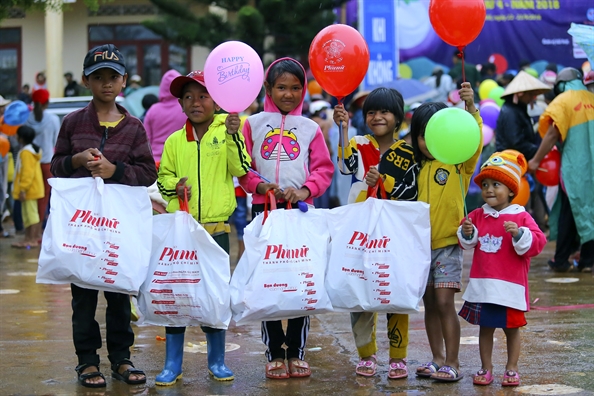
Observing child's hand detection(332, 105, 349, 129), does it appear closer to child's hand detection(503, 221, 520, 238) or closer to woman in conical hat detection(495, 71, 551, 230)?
child's hand detection(503, 221, 520, 238)

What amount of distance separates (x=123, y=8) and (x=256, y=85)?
21476mm

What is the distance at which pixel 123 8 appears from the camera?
25141 mm

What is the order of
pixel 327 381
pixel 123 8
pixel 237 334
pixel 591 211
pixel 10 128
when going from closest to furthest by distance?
1. pixel 327 381
2. pixel 237 334
3. pixel 591 211
4. pixel 10 128
5. pixel 123 8

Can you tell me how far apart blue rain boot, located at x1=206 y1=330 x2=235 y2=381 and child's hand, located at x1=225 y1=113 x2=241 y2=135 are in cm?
112

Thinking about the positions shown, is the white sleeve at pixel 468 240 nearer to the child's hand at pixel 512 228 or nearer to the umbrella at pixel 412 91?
the child's hand at pixel 512 228

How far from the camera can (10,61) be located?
2602cm

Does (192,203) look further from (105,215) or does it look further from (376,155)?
(376,155)

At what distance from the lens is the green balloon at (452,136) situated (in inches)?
178

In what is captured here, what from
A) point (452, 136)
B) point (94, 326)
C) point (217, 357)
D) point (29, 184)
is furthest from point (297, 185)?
point (29, 184)

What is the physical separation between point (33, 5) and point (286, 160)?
124 inches

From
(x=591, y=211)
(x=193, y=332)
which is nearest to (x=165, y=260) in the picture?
(x=193, y=332)

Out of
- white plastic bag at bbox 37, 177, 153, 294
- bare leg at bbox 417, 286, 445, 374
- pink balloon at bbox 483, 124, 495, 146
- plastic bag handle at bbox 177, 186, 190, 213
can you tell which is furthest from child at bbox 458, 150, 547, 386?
pink balloon at bbox 483, 124, 495, 146

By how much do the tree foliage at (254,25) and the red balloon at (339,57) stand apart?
14216mm

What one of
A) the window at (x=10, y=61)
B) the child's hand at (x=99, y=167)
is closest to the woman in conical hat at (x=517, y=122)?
the child's hand at (x=99, y=167)
